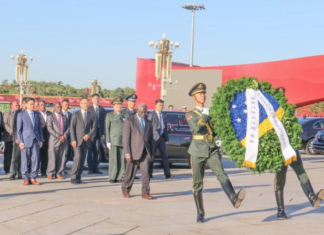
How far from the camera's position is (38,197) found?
1066cm

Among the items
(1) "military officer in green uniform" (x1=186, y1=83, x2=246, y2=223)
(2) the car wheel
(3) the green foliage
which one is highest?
(3) the green foliage

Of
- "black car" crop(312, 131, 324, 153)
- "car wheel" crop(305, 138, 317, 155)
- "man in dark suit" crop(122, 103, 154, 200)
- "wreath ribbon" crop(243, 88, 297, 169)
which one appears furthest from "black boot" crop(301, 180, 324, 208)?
"car wheel" crop(305, 138, 317, 155)

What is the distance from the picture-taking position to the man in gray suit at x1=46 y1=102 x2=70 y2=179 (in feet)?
45.9

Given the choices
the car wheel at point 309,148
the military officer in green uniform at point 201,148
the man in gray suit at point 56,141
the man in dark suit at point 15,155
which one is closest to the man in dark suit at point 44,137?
the man in gray suit at point 56,141

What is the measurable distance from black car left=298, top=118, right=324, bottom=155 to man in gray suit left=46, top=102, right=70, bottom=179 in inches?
511

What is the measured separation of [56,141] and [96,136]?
154 centimetres

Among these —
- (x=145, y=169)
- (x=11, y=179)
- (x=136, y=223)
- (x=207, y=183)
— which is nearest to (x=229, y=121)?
(x=136, y=223)

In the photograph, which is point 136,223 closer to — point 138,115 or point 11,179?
point 138,115

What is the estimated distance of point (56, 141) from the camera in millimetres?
14125

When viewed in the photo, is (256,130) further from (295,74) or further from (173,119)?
(295,74)

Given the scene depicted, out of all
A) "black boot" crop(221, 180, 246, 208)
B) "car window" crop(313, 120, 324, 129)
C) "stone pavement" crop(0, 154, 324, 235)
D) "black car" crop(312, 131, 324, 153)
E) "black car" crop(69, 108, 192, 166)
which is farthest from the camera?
"car window" crop(313, 120, 324, 129)

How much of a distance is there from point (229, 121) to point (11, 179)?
6.55 meters

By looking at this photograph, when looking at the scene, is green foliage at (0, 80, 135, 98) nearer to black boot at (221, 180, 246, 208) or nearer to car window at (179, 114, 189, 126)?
car window at (179, 114, 189, 126)

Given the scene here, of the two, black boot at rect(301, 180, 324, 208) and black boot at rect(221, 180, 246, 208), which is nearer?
black boot at rect(221, 180, 246, 208)
